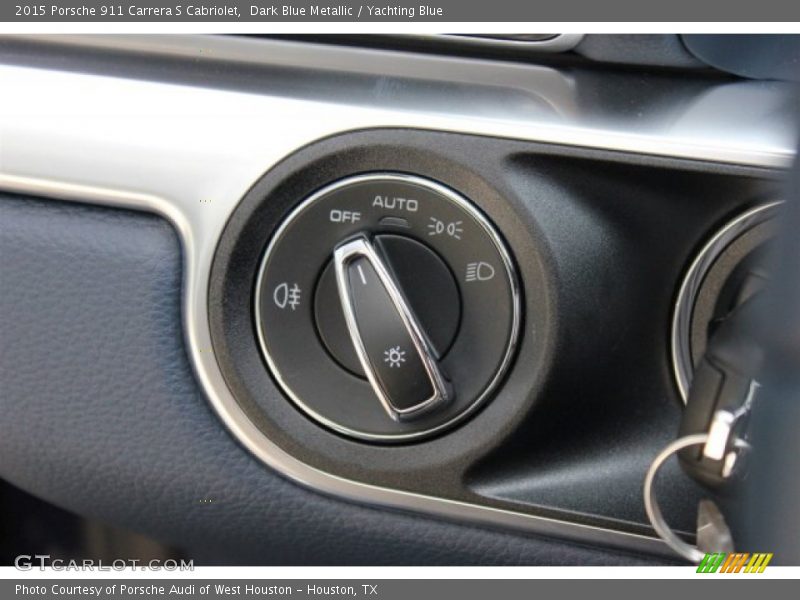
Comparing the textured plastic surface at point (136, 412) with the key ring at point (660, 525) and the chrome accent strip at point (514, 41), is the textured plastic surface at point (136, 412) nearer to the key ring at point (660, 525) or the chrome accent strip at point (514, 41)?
the key ring at point (660, 525)

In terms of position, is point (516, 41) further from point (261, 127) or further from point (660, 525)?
point (660, 525)

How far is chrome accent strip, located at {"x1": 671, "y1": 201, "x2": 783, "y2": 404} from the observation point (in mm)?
730

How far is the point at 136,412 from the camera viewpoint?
2.55 ft

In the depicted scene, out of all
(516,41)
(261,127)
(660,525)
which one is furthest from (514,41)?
(660,525)

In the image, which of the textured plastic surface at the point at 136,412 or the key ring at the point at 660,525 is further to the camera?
the textured plastic surface at the point at 136,412

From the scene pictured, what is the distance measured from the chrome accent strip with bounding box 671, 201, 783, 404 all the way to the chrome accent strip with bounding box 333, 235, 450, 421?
0.17 m

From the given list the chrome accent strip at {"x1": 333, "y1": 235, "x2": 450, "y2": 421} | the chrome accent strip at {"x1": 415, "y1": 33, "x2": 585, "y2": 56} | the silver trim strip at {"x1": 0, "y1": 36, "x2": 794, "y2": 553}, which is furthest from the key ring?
the chrome accent strip at {"x1": 415, "y1": 33, "x2": 585, "y2": 56}

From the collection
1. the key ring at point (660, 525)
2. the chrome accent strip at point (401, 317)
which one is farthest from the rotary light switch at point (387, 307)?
the key ring at point (660, 525)

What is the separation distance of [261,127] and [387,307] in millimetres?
150

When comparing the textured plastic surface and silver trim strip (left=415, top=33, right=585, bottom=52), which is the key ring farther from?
silver trim strip (left=415, top=33, right=585, bottom=52)

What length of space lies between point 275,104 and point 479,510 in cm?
32

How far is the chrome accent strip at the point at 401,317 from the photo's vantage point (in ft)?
2.29

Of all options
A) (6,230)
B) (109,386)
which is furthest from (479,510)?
(6,230)

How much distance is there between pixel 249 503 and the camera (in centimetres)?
79
